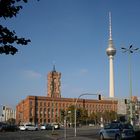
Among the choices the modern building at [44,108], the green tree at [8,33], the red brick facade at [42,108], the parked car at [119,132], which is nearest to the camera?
the green tree at [8,33]

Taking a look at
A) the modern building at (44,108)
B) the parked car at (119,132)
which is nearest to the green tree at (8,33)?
the parked car at (119,132)

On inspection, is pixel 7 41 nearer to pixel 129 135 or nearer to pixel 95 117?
pixel 129 135

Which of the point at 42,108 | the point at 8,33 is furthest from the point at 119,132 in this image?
the point at 42,108

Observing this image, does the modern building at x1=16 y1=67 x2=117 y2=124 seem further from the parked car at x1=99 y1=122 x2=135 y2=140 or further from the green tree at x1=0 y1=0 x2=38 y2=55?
the green tree at x1=0 y1=0 x2=38 y2=55

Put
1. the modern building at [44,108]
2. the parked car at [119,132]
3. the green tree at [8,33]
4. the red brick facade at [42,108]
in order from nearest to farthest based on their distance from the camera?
the green tree at [8,33] < the parked car at [119,132] < the red brick facade at [42,108] < the modern building at [44,108]

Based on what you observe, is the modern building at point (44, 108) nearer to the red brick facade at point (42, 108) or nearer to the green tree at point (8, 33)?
the red brick facade at point (42, 108)

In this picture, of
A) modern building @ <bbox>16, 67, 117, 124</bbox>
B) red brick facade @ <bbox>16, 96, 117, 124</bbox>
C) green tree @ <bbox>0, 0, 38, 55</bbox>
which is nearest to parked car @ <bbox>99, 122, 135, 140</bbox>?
green tree @ <bbox>0, 0, 38, 55</bbox>

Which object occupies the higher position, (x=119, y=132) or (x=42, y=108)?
(x=42, y=108)

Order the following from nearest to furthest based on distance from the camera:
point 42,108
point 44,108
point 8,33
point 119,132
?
point 8,33 → point 119,132 → point 42,108 → point 44,108

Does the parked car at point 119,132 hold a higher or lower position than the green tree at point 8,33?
lower

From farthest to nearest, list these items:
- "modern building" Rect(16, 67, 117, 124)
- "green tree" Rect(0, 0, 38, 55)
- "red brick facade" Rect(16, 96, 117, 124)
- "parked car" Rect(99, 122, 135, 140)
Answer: "modern building" Rect(16, 67, 117, 124), "red brick facade" Rect(16, 96, 117, 124), "parked car" Rect(99, 122, 135, 140), "green tree" Rect(0, 0, 38, 55)

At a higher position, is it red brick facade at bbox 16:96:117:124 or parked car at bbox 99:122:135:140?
red brick facade at bbox 16:96:117:124

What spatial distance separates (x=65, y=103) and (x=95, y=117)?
30.1m

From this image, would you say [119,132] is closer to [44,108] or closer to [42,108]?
[42,108]
